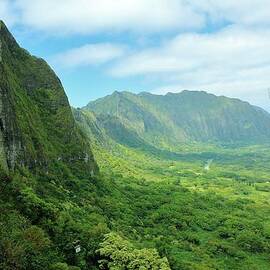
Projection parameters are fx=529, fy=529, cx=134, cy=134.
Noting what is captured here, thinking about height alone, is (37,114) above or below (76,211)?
above

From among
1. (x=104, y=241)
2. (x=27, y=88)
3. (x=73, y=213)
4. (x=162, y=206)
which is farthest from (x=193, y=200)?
(x=104, y=241)

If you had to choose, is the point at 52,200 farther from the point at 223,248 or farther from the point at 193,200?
the point at 193,200

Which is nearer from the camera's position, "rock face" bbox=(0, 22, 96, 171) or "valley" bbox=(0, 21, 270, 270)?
"valley" bbox=(0, 21, 270, 270)

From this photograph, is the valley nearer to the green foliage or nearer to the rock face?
the green foliage

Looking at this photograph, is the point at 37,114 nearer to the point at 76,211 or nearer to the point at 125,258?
the point at 76,211

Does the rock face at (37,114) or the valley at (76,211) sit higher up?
the rock face at (37,114)

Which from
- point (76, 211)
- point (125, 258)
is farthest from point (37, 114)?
point (125, 258)

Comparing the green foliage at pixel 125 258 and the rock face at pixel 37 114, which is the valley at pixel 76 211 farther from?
the rock face at pixel 37 114

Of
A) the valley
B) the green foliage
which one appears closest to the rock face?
the valley

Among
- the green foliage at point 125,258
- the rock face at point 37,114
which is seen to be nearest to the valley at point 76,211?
the green foliage at point 125,258

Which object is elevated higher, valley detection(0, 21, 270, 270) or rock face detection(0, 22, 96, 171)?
rock face detection(0, 22, 96, 171)
